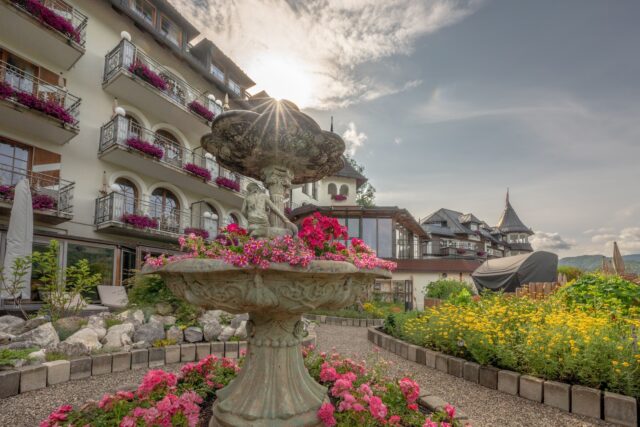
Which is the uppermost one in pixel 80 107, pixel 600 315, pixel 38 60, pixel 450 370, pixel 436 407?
pixel 38 60

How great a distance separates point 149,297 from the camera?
7355mm

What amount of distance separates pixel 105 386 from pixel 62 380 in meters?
0.59

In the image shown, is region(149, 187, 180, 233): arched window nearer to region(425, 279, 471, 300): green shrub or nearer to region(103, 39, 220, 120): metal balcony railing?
region(103, 39, 220, 120): metal balcony railing

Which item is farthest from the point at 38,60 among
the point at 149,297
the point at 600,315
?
the point at 600,315

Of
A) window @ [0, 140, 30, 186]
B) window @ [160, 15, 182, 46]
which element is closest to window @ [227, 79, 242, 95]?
window @ [160, 15, 182, 46]

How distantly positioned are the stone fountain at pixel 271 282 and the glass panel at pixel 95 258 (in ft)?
32.8

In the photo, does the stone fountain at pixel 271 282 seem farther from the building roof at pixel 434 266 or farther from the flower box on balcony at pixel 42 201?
the building roof at pixel 434 266

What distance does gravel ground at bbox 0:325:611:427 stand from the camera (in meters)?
3.34

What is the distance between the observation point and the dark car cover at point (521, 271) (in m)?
12.4

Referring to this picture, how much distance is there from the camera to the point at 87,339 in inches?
199

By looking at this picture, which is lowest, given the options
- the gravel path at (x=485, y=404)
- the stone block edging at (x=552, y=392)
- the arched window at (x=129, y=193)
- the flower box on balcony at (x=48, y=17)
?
the gravel path at (x=485, y=404)

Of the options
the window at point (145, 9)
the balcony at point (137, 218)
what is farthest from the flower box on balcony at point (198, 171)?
the window at point (145, 9)

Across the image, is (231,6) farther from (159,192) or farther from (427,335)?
(159,192)

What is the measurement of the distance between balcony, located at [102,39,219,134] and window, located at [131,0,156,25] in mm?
2505
